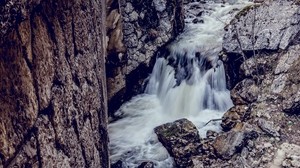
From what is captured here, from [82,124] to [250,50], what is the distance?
5576 mm

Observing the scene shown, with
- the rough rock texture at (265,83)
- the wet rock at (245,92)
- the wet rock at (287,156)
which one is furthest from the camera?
the wet rock at (245,92)

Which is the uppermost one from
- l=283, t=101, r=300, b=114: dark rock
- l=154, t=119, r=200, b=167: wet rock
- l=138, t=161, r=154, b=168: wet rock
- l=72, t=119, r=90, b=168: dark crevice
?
l=72, t=119, r=90, b=168: dark crevice

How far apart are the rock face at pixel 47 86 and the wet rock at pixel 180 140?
254 centimetres

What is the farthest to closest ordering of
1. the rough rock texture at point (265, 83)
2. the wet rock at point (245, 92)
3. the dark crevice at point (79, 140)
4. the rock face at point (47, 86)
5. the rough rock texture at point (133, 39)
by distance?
1. the rough rock texture at point (133, 39)
2. the wet rock at point (245, 92)
3. the rough rock texture at point (265, 83)
4. the dark crevice at point (79, 140)
5. the rock face at point (47, 86)

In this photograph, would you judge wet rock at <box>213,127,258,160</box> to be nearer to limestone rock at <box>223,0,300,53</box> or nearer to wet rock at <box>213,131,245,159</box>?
wet rock at <box>213,131,245,159</box>

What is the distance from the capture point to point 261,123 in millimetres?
8023

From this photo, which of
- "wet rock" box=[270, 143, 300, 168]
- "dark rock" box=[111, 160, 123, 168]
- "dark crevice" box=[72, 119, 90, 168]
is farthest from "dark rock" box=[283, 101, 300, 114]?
"dark crevice" box=[72, 119, 90, 168]

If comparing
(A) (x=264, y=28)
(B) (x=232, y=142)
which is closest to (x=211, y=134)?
(B) (x=232, y=142)

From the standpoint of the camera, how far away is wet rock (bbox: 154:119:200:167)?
8039mm

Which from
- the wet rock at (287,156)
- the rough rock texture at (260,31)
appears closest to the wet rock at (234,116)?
the rough rock texture at (260,31)

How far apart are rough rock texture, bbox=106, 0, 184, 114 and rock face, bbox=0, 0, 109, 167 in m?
4.02

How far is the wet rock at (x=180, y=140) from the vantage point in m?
8.04

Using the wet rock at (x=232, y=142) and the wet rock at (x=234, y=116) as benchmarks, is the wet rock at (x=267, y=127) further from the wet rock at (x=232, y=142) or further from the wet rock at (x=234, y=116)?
the wet rock at (x=234, y=116)

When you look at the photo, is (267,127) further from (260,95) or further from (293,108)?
(260,95)
